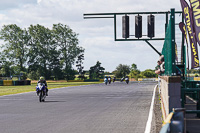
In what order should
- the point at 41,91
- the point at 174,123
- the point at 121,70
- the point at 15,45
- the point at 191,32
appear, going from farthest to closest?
1. the point at 121,70
2. the point at 15,45
3. the point at 41,91
4. the point at 191,32
5. the point at 174,123

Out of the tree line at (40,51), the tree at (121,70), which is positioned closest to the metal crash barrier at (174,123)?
the tree line at (40,51)

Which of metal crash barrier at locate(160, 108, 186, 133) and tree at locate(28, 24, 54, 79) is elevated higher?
tree at locate(28, 24, 54, 79)

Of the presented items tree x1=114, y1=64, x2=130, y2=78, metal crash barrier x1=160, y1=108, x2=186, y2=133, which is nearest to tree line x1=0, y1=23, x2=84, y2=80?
tree x1=114, y1=64, x2=130, y2=78

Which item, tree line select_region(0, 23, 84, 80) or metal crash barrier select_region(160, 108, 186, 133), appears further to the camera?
tree line select_region(0, 23, 84, 80)

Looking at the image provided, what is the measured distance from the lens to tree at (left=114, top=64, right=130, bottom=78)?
154 metres

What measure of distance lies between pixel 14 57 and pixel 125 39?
6629cm

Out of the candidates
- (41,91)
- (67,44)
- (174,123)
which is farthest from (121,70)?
(174,123)

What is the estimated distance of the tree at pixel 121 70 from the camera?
15425 centimetres

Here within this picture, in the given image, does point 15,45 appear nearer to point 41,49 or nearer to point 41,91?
point 41,49

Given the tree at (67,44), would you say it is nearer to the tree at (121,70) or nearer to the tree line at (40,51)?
the tree line at (40,51)

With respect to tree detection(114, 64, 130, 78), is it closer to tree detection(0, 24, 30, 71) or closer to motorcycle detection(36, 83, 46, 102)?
tree detection(0, 24, 30, 71)

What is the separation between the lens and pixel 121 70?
520ft

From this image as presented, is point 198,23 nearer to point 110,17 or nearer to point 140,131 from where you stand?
point 140,131

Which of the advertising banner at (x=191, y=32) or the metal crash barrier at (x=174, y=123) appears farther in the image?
the advertising banner at (x=191, y=32)
